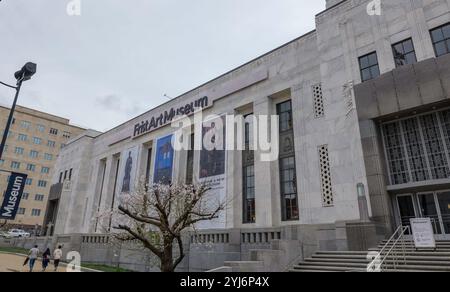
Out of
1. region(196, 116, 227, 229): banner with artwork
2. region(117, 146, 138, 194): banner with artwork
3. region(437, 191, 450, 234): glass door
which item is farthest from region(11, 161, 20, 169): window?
region(437, 191, 450, 234): glass door

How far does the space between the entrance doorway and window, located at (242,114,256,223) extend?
1014cm

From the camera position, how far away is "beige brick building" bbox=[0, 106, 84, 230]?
7238 cm

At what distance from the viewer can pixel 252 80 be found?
84.7 feet

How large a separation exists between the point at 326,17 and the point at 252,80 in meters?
7.49

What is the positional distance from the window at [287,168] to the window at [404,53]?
8.39 metres

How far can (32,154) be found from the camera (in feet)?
254

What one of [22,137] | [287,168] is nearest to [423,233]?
[287,168]

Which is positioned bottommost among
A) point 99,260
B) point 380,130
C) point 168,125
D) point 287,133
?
point 99,260

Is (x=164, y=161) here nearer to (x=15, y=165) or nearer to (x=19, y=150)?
(x=15, y=165)

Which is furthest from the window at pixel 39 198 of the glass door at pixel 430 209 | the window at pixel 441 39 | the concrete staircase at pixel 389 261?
the window at pixel 441 39

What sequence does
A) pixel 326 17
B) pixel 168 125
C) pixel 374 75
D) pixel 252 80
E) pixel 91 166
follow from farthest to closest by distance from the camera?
1. pixel 91 166
2. pixel 168 125
3. pixel 252 80
4. pixel 326 17
5. pixel 374 75

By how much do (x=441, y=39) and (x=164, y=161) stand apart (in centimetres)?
2439

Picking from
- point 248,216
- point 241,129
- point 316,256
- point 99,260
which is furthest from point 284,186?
point 99,260
